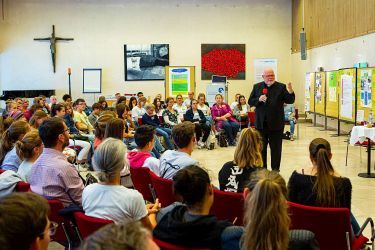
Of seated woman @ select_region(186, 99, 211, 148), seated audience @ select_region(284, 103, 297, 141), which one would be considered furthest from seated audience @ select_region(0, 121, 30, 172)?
seated audience @ select_region(284, 103, 297, 141)

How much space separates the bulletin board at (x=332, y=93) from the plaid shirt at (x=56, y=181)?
10.8 m

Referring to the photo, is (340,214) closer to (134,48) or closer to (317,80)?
(317,80)

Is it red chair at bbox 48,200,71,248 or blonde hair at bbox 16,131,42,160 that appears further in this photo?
blonde hair at bbox 16,131,42,160

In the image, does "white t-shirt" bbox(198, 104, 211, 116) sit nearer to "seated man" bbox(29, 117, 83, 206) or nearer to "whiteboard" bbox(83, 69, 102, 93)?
"whiteboard" bbox(83, 69, 102, 93)

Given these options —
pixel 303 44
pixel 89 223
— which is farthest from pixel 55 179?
pixel 303 44

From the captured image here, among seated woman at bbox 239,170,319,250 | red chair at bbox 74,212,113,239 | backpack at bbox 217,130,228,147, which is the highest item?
seated woman at bbox 239,170,319,250

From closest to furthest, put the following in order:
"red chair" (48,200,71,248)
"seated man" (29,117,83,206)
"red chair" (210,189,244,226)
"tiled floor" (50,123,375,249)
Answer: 1. "red chair" (48,200,71,248)
2. "red chair" (210,189,244,226)
3. "seated man" (29,117,83,206)
4. "tiled floor" (50,123,375,249)

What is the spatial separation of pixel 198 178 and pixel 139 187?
200 cm

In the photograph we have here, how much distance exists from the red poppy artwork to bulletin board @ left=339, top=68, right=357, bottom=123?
5.90 m

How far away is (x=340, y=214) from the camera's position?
9.16ft

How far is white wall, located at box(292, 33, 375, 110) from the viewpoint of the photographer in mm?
11612

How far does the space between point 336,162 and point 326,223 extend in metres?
6.27

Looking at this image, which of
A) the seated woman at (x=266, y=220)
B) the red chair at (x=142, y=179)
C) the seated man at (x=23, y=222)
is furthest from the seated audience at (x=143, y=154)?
the seated man at (x=23, y=222)

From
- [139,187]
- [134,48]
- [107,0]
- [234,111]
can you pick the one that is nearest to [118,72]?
[134,48]
